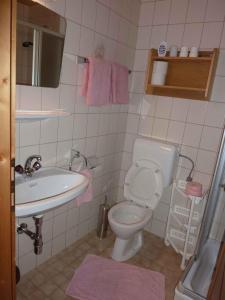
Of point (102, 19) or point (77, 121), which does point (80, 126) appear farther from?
point (102, 19)

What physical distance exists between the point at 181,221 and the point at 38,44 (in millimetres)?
1904

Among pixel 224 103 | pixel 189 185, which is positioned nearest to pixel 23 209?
pixel 189 185

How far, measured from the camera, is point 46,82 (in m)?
1.51

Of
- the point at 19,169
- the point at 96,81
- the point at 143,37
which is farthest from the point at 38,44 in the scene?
the point at 143,37

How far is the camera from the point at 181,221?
7.35 ft

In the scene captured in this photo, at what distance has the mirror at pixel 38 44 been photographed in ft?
4.28

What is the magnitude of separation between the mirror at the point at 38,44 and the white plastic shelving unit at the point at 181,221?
1.43m

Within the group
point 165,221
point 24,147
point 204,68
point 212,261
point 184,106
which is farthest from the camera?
point 165,221

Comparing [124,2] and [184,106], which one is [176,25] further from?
[184,106]

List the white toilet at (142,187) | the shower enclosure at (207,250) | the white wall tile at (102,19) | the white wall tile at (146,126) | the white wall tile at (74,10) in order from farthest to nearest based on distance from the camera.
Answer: the white wall tile at (146,126) → the white toilet at (142,187) → the white wall tile at (102,19) → the white wall tile at (74,10) → the shower enclosure at (207,250)

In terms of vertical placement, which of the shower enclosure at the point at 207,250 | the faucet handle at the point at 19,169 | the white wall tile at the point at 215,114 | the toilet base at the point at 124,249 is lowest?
the toilet base at the point at 124,249

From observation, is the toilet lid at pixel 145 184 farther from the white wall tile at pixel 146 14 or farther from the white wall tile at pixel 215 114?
the white wall tile at pixel 146 14

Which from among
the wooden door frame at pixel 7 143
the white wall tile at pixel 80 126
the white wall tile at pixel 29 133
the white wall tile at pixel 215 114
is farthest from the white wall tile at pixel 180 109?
the wooden door frame at pixel 7 143

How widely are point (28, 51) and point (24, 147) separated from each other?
57 centimetres
